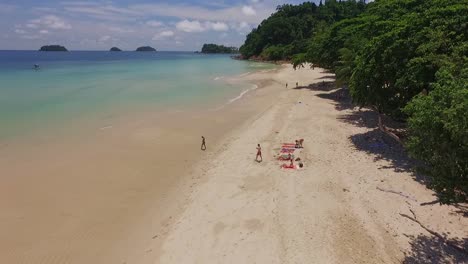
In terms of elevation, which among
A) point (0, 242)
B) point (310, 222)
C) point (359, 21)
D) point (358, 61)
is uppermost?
point (359, 21)

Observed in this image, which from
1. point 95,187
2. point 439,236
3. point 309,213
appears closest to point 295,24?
point 95,187

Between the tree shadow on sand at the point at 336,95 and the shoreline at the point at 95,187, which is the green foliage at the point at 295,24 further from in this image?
the shoreline at the point at 95,187

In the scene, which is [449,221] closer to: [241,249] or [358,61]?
[241,249]

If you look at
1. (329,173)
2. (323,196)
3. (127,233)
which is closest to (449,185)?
(323,196)

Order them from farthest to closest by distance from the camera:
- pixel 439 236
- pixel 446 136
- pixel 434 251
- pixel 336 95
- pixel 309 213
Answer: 1. pixel 336 95
2. pixel 309 213
3. pixel 439 236
4. pixel 434 251
5. pixel 446 136

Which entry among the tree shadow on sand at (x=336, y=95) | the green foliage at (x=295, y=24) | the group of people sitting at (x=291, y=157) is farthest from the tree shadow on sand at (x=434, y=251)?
the green foliage at (x=295, y=24)

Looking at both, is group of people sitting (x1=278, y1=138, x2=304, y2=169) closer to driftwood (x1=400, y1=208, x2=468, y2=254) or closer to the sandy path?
the sandy path

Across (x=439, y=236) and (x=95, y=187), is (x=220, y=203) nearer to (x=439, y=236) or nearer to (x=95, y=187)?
(x=95, y=187)
